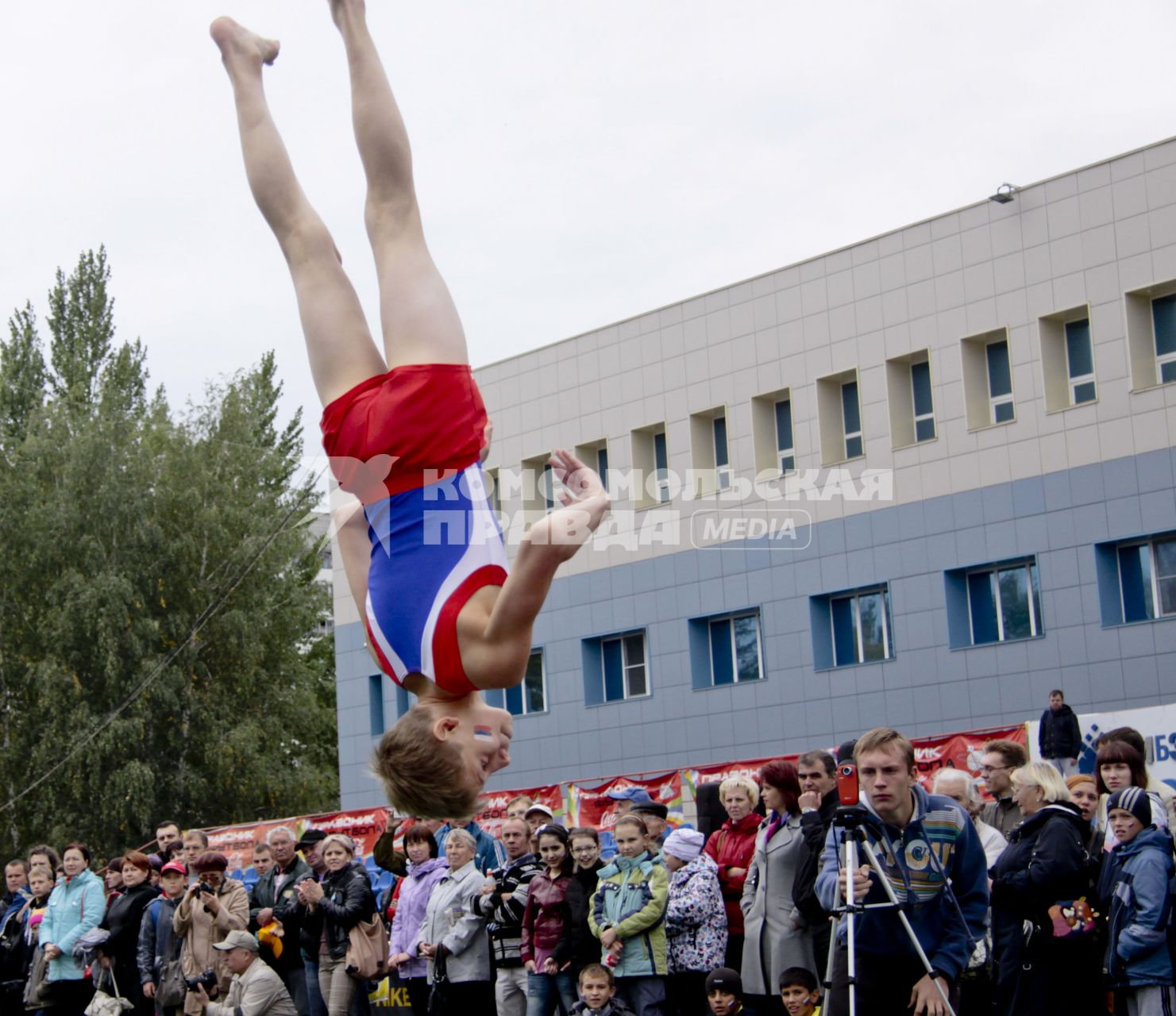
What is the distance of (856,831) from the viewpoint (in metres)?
5.92

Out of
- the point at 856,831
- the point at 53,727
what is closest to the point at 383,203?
the point at 856,831

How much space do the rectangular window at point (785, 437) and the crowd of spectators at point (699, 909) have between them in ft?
36.4

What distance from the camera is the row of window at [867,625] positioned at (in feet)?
66.2

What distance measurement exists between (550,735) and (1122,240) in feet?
41.0

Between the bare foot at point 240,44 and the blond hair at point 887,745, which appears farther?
the blond hair at point 887,745

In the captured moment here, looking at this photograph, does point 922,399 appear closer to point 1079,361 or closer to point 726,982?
point 1079,361

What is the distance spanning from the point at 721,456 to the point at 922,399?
357 cm

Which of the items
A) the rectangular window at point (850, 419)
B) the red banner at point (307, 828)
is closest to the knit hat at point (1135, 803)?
the red banner at point (307, 828)

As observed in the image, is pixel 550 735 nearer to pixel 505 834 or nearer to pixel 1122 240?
pixel 1122 240

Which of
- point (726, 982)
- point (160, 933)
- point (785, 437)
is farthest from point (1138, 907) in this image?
point (785, 437)

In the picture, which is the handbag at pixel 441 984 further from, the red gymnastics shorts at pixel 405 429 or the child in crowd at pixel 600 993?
the red gymnastics shorts at pixel 405 429

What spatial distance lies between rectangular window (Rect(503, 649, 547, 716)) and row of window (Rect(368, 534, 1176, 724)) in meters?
0.02

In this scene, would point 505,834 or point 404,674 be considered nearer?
point 404,674

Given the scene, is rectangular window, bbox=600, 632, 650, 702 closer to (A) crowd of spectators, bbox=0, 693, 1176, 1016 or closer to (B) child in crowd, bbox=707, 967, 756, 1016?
(A) crowd of spectators, bbox=0, 693, 1176, 1016
